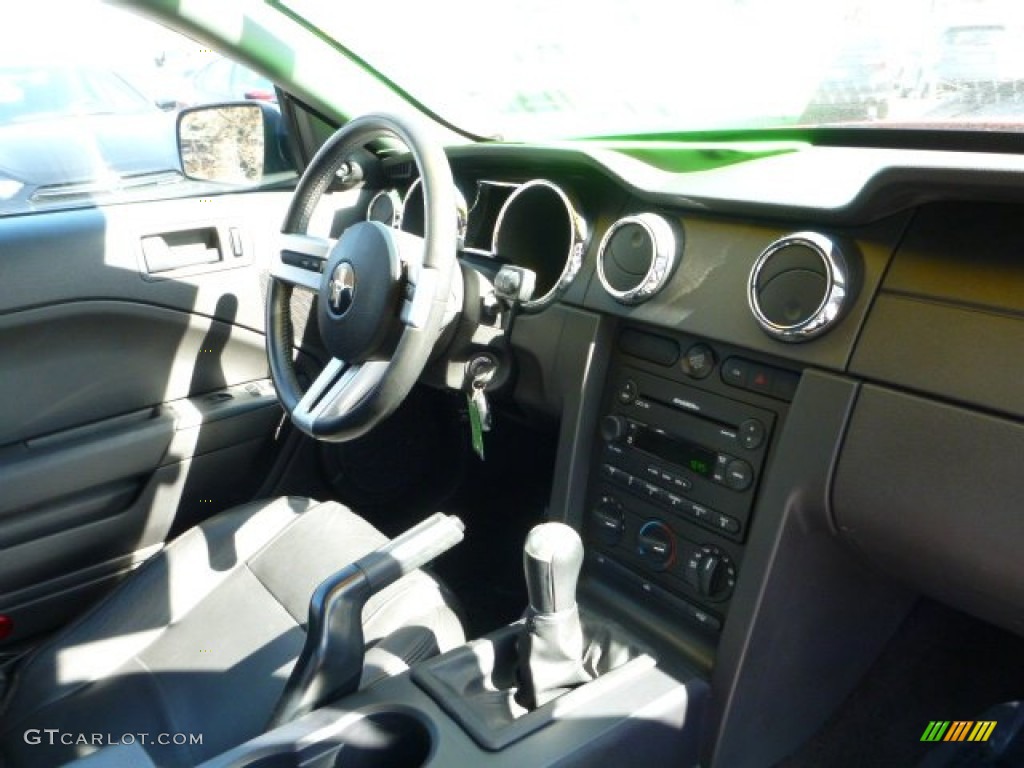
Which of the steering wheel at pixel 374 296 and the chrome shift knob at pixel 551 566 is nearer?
the chrome shift knob at pixel 551 566

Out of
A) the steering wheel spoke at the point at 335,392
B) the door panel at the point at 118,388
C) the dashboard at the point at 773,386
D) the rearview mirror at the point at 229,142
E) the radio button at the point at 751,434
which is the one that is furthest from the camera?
the rearview mirror at the point at 229,142

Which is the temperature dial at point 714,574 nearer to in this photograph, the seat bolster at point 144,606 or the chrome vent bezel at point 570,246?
the chrome vent bezel at point 570,246

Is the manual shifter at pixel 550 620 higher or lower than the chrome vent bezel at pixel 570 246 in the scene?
lower

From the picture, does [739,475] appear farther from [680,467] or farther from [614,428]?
[614,428]

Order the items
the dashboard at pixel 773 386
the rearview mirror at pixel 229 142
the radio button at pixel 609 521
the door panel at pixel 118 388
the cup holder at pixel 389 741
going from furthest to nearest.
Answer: the rearview mirror at pixel 229 142 < the door panel at pixel 118 388 < the radio button at pixel 609 521 < the cup holder at pixel 389 741 < the dashboard at pixel 773 386

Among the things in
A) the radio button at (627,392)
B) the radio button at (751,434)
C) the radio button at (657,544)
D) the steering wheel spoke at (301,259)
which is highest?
the steering wheel spoke at (301,259)

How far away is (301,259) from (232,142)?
609mm

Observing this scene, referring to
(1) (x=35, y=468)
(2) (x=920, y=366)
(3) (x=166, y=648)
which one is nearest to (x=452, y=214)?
(2) (x=920, y=366)

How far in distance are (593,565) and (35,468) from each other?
39.5 inches

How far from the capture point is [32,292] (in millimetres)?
1519

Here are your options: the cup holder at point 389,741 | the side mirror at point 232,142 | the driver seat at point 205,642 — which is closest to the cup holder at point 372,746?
Answer: the cup holder at point 389,741

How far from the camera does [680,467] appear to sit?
1.27 m

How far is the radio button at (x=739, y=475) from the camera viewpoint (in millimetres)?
1178

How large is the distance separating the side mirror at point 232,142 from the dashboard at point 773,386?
0.56 metres
